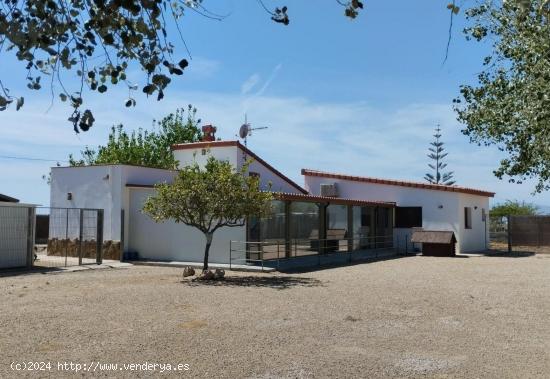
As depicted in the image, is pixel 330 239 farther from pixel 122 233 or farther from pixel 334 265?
pixel 122 233

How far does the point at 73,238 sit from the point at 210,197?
8857 millimetres

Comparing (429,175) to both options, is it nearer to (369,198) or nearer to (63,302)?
(369,198)

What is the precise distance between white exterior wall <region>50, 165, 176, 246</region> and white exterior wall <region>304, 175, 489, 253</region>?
9.85 metres

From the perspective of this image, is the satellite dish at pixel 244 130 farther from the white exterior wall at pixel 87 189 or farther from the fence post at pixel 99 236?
the fence post at pixel 99 236

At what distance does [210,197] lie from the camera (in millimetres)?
14680

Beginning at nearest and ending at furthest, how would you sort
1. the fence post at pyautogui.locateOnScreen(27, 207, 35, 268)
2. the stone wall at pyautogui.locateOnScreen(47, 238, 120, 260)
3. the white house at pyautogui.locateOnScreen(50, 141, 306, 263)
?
the fence post at pyautogui.locateOnScreen(27, 207, 35, 268), the white house at pyautogui.locateOnScreen(50, 141, 306, 263), the stone wall at pyautogui.locateOnScreen(47, 238, 120, 260)

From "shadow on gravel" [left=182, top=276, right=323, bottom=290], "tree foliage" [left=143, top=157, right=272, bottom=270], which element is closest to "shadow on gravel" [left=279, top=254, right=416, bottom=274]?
"shadow on gravel" [left=182, top=276, right=323, bottom=290]

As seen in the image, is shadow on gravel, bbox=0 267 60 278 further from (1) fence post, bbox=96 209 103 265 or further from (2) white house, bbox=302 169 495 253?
(2) white house, bbox=302 169 495 253

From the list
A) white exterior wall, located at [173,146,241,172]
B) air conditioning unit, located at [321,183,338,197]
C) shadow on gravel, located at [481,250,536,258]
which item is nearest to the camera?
white exterior wall, located at [173,146,241,172]

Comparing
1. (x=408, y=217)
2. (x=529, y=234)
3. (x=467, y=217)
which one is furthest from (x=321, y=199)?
(x=529, y=234)

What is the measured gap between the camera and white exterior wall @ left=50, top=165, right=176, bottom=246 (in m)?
20.3

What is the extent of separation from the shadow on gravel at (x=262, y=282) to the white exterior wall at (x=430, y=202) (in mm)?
12874

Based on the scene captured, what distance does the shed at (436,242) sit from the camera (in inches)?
936

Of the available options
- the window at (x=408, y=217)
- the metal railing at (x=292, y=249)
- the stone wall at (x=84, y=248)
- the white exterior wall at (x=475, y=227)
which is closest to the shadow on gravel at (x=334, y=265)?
the metal railing at (x=292, y=249)
